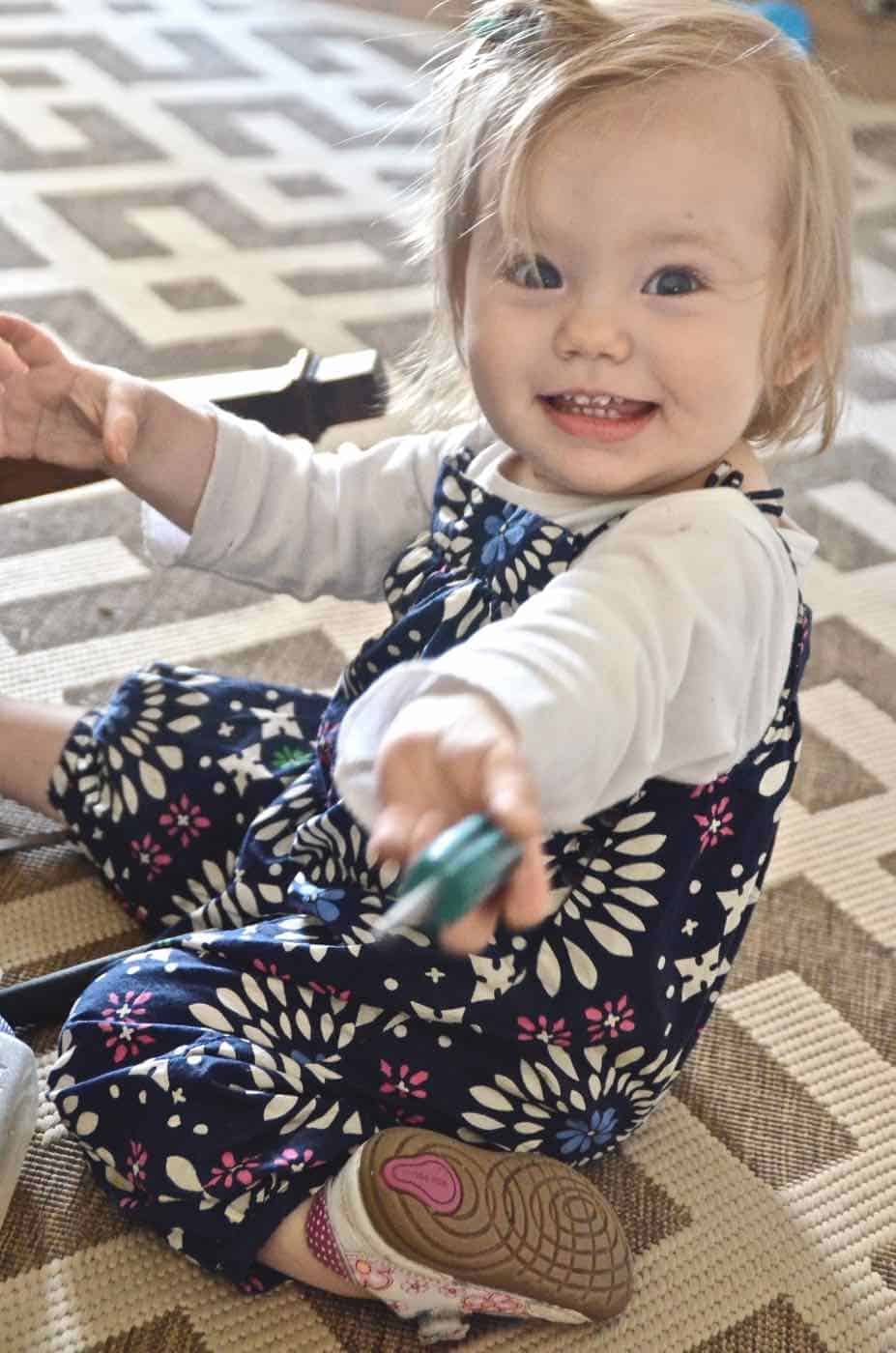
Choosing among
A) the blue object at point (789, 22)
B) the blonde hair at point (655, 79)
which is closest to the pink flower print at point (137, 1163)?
the blonde hair at point (655, 79)

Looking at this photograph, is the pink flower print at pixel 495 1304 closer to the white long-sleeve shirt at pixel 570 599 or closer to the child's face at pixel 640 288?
the white long-sleeve shirt at pixel 570 599

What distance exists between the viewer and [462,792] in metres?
0.47

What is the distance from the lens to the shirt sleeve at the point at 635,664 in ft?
1.72

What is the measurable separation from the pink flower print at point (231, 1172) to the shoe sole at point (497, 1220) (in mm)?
49

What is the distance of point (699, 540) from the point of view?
641 mm

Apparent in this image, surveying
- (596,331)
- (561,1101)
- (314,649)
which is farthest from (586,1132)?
(314,649)

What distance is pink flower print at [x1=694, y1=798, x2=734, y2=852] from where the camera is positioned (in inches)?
27.5

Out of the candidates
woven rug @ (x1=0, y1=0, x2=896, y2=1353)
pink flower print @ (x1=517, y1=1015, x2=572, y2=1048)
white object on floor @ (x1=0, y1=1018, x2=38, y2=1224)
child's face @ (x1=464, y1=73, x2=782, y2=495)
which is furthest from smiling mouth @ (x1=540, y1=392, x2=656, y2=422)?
white object on floor @ (x1=0, y1=1018, x2=38, y2=1224)

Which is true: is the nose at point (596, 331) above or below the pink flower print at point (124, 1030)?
above

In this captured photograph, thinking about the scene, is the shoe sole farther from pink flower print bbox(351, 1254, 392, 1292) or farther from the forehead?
the forehead

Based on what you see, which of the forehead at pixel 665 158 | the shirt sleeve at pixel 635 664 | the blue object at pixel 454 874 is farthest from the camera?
the forehead at pixel 665 158

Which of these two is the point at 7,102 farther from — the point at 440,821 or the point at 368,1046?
the point at 440,821

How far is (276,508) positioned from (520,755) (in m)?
0.39

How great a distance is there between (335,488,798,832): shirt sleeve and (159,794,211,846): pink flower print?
0.28 meters
